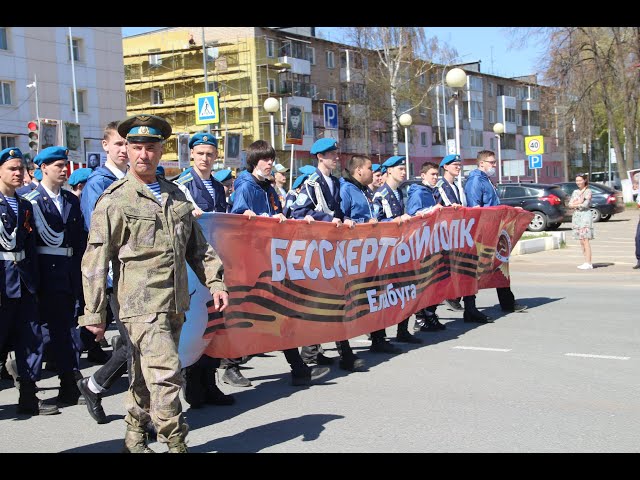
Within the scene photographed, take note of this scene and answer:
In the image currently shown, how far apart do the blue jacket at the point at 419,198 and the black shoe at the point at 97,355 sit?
395 cm

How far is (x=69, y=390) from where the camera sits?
24.2ft

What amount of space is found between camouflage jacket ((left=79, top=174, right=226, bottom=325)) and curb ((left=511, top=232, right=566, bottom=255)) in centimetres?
1698

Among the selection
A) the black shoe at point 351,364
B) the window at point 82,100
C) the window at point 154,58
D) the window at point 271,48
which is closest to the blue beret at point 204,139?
the black shoe at point 351,364

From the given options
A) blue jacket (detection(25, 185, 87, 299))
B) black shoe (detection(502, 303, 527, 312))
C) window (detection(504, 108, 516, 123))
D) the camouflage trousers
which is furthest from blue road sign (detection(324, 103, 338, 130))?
window (detection(504, 108, 516, 123))

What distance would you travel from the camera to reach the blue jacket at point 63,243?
23.8 ft

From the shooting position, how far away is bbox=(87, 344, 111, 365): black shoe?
9.52 metres

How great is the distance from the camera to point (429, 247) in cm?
1059

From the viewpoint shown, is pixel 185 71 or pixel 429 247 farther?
pixel 185 71

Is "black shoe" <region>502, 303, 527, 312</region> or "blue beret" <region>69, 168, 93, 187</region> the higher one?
"blue beret" <region>69, 168, 93, 187</region>

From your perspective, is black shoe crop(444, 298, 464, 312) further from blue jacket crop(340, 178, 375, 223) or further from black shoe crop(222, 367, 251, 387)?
black shoe crop(222, 367, 251, 387)

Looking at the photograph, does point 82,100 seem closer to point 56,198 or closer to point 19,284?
point 56,198
